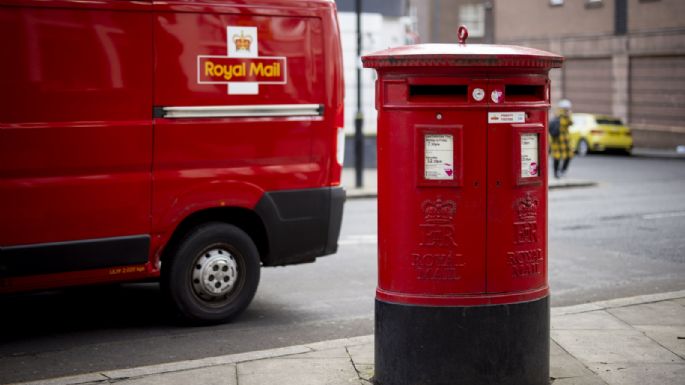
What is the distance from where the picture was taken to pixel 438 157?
5.29m

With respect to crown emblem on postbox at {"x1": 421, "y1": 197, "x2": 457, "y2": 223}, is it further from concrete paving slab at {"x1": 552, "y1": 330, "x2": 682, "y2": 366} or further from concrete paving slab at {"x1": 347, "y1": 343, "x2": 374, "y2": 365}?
concrete paving slab at {"x1": 552, "y1": 330, "x2": 682, "y2": 366}

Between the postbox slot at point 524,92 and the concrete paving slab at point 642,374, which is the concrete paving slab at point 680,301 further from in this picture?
the postbox slot at point 524,92

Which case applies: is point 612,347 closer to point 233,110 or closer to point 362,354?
point 362,354

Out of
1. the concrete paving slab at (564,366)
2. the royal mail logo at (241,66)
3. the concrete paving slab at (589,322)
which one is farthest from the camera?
the royal mail logo at (241,66)

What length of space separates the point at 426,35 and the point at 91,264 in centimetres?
4820

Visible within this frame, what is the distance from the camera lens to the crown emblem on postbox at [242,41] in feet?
25.0

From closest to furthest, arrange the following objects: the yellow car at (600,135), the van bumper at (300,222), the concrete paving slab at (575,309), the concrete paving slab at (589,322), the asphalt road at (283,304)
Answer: the asphalt road at (283,304), the concrete paving slab at (589,322), the concrete paving slab at (575,309), the van bumper at (300,222), the yellow car at (600,135)

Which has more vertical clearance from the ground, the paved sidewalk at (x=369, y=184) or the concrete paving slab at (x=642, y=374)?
the paved sidewalk at (x=369, y=184)

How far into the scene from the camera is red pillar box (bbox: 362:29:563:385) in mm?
5262

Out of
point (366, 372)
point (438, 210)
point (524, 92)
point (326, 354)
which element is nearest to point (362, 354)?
point (326, 354)

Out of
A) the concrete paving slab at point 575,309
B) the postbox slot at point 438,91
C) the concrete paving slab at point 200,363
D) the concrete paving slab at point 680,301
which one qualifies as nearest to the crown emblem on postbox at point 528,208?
the postbox slot at point 438,91

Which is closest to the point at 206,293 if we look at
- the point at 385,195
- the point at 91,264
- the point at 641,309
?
the point at 91,264

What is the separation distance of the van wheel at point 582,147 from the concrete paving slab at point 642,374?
1150 inches

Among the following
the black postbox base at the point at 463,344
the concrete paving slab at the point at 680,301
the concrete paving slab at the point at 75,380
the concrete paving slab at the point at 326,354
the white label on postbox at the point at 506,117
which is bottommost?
the concrete paving slab at the point at 75,380
